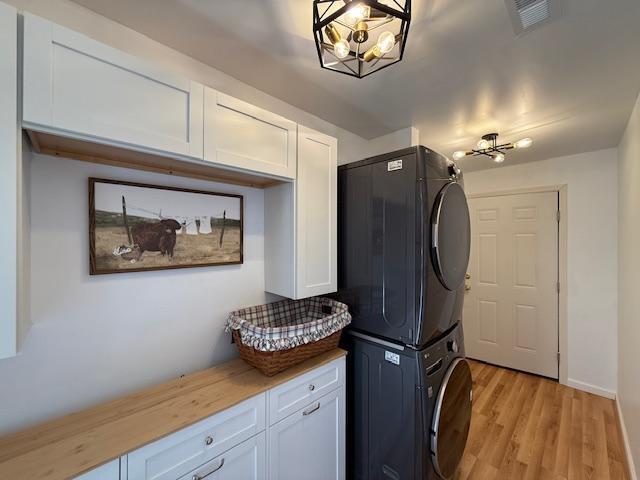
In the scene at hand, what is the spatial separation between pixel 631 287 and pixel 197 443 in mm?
2675

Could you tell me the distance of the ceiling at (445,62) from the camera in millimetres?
1012

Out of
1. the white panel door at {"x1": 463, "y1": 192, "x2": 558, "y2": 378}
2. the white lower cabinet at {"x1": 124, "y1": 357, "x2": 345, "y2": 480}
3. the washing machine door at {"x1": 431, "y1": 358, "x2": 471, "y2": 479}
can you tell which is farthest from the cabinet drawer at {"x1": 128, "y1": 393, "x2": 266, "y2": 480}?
the white panel door at {"x1": 463, "y1": 192, "x2": 558, "y2": 378}

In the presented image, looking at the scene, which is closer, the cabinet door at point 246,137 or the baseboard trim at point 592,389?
the cabinet door at point 246,137

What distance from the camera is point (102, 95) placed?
831 mm

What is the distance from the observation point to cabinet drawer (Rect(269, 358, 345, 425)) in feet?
3.82

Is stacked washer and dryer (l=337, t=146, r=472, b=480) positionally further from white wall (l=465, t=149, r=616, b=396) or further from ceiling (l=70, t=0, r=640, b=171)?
white wall (l=465, t=149, r=616, b=396)

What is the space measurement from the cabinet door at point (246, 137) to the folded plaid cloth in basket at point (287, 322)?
74 centimetres

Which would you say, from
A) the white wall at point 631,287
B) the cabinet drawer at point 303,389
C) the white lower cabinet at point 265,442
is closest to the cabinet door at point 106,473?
the white lower cabinet at point 265,442

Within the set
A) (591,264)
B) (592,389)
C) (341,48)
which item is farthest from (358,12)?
(592,389)

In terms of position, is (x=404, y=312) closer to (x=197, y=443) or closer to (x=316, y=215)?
(x=316, y=215)

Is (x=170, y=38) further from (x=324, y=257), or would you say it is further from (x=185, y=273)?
(x=324, y=257)

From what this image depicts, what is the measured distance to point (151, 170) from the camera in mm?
1164

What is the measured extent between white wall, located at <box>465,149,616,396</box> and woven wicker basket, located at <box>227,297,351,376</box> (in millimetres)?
2693

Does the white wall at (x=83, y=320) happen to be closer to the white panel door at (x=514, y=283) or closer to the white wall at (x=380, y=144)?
the white wall at (x=380, y=144)
